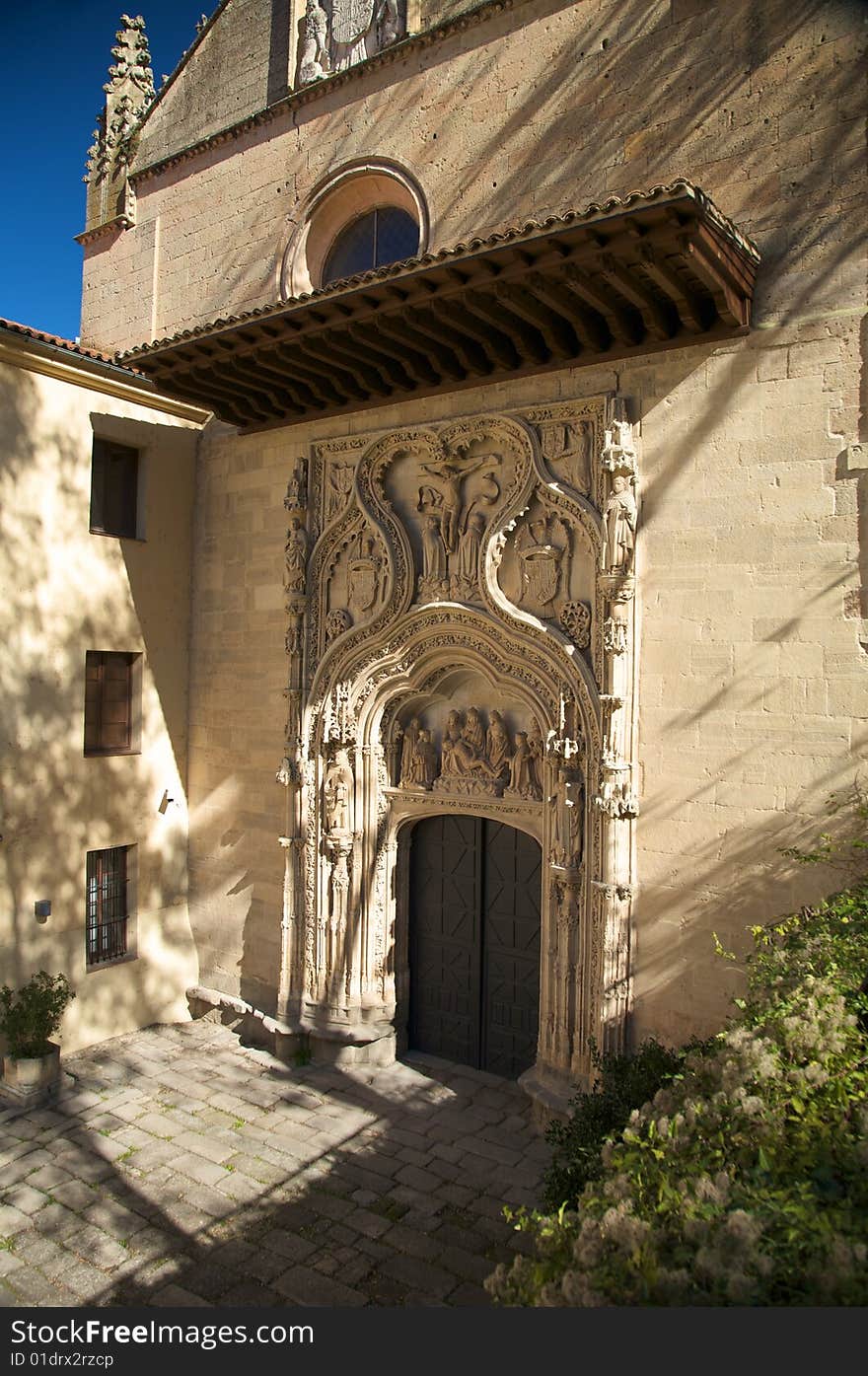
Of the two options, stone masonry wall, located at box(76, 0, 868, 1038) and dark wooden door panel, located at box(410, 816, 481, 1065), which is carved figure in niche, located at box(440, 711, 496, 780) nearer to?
dark wooden door panel, located at box(410, 816, 481, 1065)

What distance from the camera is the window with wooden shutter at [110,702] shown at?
381 inches

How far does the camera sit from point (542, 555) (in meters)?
7.84

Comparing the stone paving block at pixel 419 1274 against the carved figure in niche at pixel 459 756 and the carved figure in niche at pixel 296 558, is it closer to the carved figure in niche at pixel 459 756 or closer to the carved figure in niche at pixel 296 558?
the carved figure in niche at pixel 459 756

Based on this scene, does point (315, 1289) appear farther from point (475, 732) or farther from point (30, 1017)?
point (475, 732)

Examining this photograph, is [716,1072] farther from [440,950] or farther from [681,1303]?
[440,950]

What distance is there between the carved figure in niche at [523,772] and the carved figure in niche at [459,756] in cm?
26

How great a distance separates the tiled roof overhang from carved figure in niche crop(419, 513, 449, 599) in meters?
1.25

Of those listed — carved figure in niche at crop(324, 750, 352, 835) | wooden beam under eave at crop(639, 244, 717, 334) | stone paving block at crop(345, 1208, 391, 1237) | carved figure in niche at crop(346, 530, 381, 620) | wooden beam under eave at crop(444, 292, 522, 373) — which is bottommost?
stone paving block at crop(345, 1208, 391, 1237)

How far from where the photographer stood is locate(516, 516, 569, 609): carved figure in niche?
778 centimetres

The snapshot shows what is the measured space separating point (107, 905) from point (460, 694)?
444cm

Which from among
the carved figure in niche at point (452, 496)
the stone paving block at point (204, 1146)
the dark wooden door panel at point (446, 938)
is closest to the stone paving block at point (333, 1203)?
the stone paving block at point (204, 1146)

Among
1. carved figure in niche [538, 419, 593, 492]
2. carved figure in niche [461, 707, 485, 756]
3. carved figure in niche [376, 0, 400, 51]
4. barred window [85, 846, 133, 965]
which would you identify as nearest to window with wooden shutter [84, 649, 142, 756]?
barred window [85, 846, 133, 965]

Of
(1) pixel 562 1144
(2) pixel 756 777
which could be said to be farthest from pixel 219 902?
(2) pixel 756 777

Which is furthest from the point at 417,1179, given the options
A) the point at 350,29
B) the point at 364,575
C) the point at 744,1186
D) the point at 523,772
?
the point at 350,29
